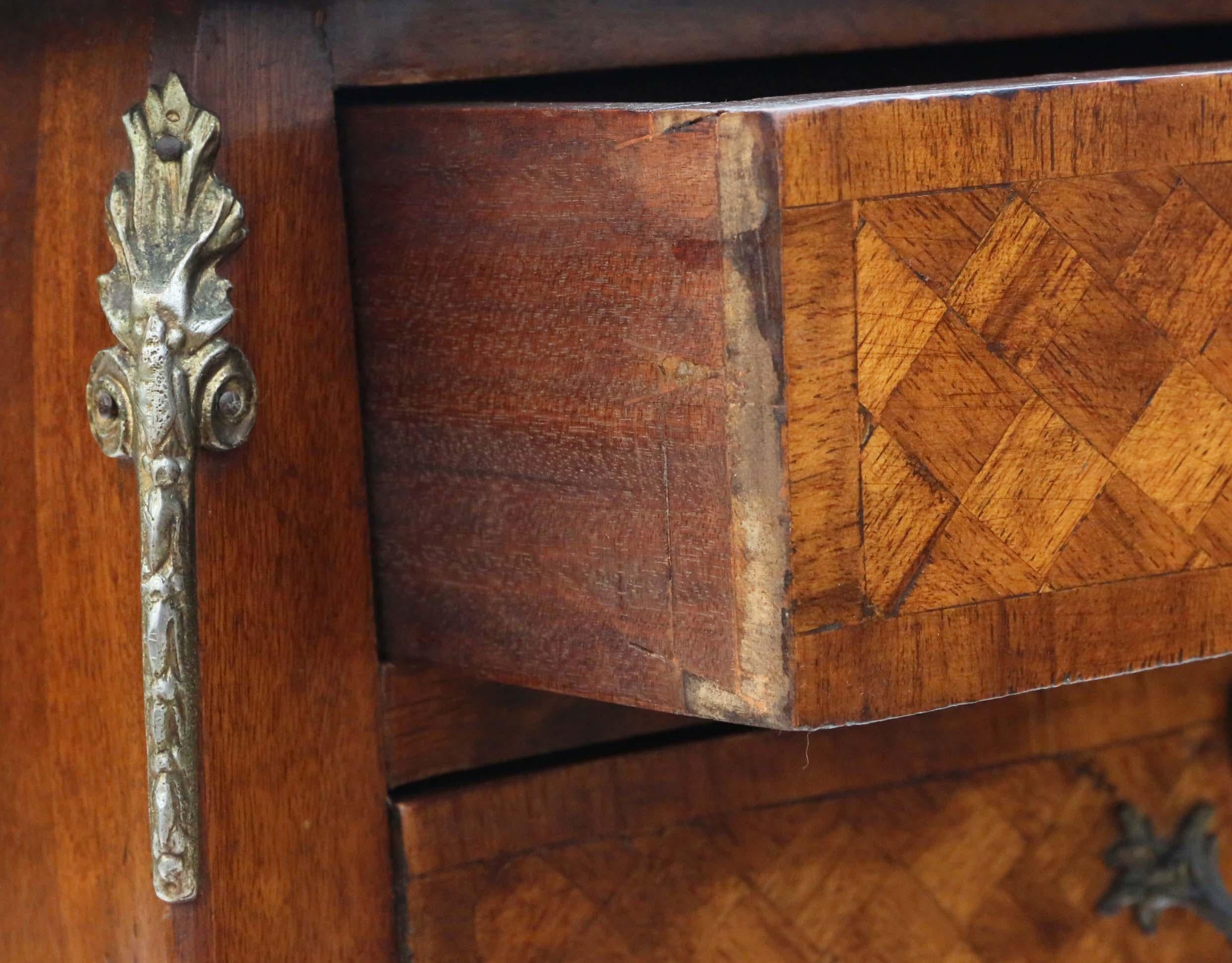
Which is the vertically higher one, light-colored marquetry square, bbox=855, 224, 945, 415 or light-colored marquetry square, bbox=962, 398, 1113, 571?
light-colored marquetry square, bbox=855, 224, 945, 415

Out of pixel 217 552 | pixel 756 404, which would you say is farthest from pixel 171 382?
pixel 756 404

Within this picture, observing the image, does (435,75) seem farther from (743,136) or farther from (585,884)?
(585,884)

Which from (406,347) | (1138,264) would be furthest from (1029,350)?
(406,347)

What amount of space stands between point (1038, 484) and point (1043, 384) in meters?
0.03

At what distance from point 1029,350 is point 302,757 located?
29 centimetres

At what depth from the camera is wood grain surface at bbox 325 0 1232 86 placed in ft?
1.80

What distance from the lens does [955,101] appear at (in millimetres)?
433

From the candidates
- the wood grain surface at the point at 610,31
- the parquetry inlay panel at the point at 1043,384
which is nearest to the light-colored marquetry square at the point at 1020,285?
the parquetry inlay panel at the point at 1043,384

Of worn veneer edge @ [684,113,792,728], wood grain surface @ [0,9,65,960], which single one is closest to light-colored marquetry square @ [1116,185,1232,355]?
worn veneer edge @ [684,113,792,728]

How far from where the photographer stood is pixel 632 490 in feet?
1.57

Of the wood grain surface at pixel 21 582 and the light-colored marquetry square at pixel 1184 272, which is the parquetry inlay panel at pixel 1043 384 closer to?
the light-colored marquetry square at pixel 1184 272

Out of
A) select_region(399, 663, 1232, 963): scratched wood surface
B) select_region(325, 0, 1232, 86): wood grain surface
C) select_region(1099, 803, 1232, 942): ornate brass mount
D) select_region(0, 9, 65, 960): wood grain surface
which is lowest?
select_region(1099, 803, 1232, 942): ornate brass mount

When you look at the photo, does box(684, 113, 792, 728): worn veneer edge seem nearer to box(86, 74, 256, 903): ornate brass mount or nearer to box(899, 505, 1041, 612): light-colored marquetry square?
box(899, 505, 1041, 612): light-colored marquetry square

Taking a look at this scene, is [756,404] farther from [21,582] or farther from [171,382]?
[21,582]
